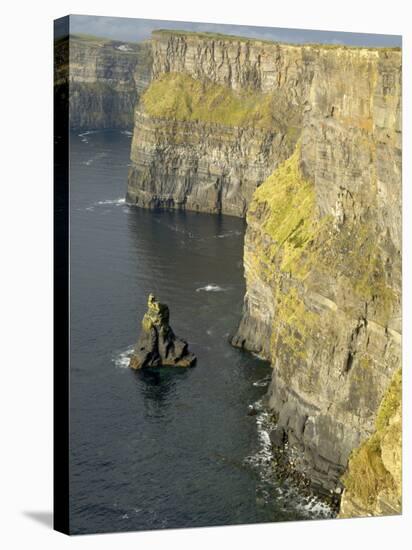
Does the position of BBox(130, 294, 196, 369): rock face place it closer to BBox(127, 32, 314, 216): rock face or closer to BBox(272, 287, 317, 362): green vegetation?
BBox(272, 287, 317, 362): green vegetation

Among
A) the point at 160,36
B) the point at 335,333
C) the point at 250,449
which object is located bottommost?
the point at 250,449

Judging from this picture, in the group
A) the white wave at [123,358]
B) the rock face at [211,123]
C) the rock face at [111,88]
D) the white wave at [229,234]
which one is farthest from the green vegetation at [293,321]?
the rock face at [111,88]

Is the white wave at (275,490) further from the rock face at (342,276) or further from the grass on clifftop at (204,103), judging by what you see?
the grass on clifftop at (204,103)

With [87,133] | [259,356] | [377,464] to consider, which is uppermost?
[87,133]

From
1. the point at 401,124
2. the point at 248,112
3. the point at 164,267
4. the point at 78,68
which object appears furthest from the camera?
the point at 78,68

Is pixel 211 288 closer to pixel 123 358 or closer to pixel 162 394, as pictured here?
pixel 123 358

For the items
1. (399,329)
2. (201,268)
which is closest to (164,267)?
(201,268)

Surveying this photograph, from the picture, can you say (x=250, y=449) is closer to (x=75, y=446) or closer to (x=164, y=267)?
(x=75, y=446)

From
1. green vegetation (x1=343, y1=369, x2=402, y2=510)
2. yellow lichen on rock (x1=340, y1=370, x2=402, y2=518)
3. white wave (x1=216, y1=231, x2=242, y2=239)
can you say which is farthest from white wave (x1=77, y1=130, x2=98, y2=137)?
yellow lichen on rock (x1=340, y1=370, x2=402, y2=518)

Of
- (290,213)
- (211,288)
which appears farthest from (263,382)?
(211,288)
